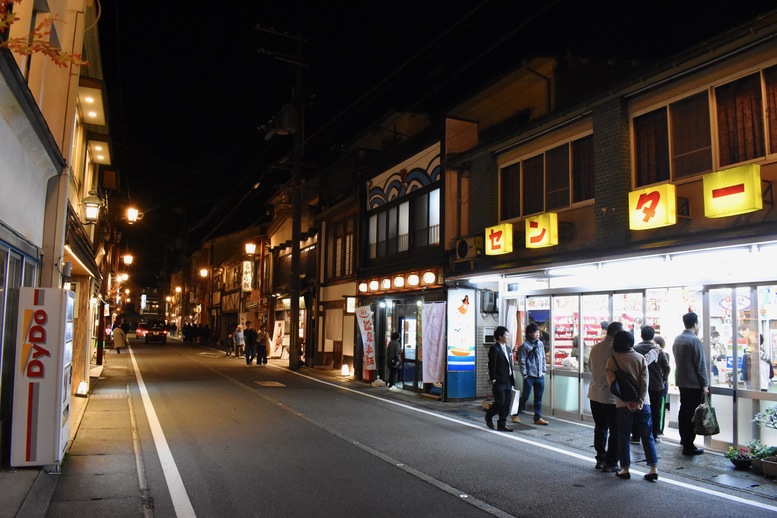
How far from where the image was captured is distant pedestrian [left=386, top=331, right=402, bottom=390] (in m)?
18.4

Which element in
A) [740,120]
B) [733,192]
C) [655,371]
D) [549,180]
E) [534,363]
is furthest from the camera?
[549,180]

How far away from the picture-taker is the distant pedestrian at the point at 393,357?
1842cm

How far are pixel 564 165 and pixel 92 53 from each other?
12.1m

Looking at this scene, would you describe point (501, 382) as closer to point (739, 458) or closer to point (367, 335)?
point (739, 458)

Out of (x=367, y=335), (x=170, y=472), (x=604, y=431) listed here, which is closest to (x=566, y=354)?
(x=604, y=431)

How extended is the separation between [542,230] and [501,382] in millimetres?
3717

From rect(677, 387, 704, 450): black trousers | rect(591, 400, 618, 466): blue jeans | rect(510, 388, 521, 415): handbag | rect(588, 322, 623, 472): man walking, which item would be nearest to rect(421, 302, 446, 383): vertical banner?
rect(510, 388, 521, 415): handbag

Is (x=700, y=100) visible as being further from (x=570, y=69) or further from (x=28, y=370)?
(x=28, y=370)

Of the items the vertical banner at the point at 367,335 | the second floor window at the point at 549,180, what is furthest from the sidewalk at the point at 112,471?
the vertical banner at the point at 367,335

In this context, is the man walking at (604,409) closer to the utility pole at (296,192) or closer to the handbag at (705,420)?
the handbag at (705,420)

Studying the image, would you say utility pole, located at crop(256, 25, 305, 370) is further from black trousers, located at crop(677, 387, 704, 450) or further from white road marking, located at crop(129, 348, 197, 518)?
black trousers, located at crop(677, 387, 704, 450)

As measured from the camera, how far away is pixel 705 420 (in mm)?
9000

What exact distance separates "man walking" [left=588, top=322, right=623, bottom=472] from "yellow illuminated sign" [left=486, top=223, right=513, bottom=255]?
538 cm

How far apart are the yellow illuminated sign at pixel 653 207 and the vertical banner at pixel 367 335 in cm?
1076
